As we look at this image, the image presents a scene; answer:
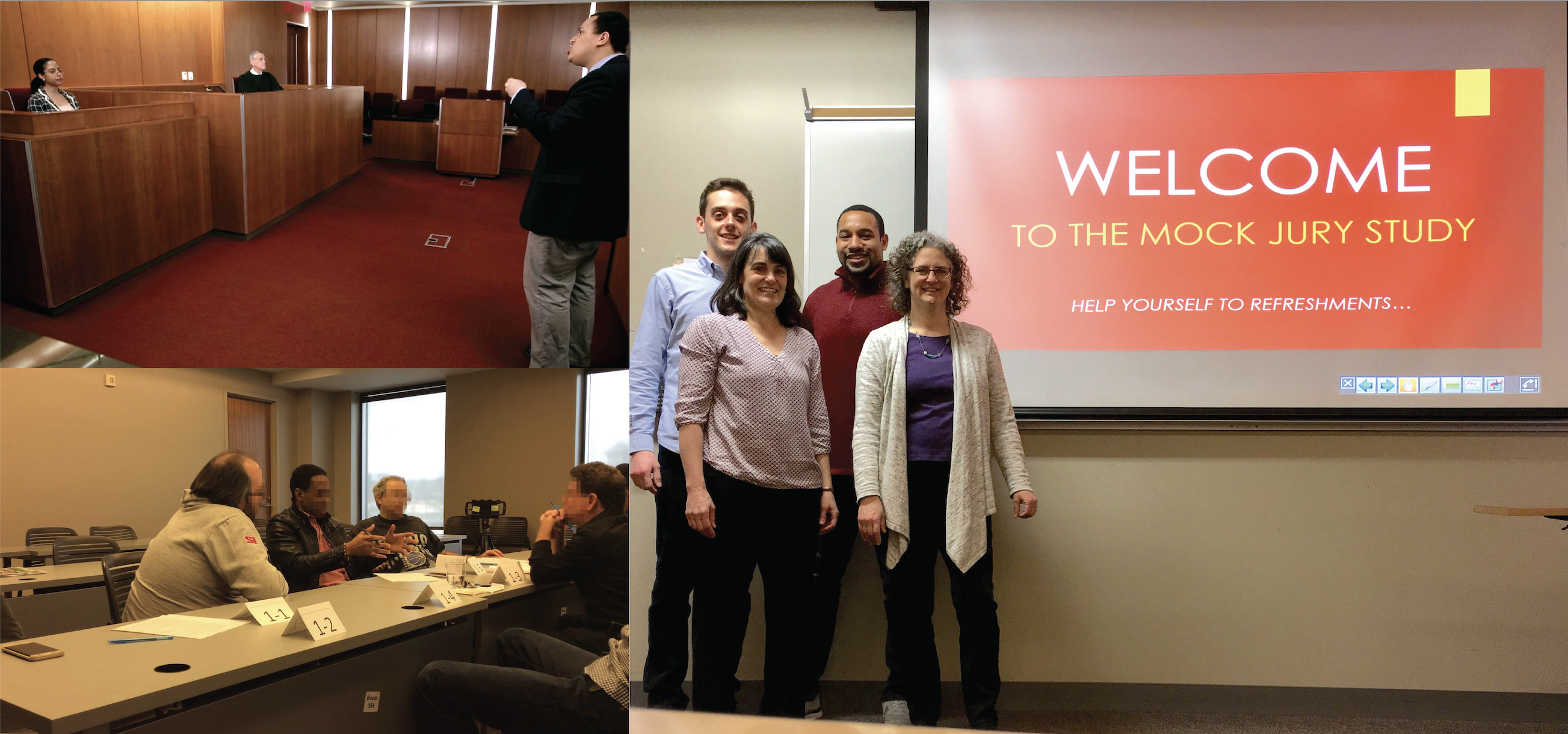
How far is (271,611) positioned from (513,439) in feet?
0.64

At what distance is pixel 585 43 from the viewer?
2.38 ft

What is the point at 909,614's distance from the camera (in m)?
2.26

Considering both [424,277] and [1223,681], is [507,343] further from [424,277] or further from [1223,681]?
[1223,681]

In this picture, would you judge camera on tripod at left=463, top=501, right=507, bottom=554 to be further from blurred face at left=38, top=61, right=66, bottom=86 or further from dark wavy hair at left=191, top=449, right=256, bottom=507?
blurred face at left=38, top=61, right=66, bottom=86

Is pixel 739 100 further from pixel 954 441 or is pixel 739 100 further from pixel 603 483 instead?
pixel 603 483

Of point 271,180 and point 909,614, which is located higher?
point 271,180

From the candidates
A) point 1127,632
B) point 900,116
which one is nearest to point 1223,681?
point 1127,632

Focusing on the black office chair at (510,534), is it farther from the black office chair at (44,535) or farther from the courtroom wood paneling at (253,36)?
the courtroom wood paneling at (253,36)

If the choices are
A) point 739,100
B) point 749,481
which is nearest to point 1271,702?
point 749,481

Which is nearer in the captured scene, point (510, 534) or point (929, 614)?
point (510, 534)

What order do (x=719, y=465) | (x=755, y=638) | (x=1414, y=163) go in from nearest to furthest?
(x=719, y=465)
(x=1414, y=163)
(x=755, y=638)

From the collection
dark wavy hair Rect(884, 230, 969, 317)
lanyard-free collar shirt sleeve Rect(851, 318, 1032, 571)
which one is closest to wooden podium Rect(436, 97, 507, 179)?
lanyard-free collar shirt sleeve Rect(851, 318, 1032, 571)

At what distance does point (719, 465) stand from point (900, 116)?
1282 millimetres

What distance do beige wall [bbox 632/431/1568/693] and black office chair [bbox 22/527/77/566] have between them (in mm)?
2075
